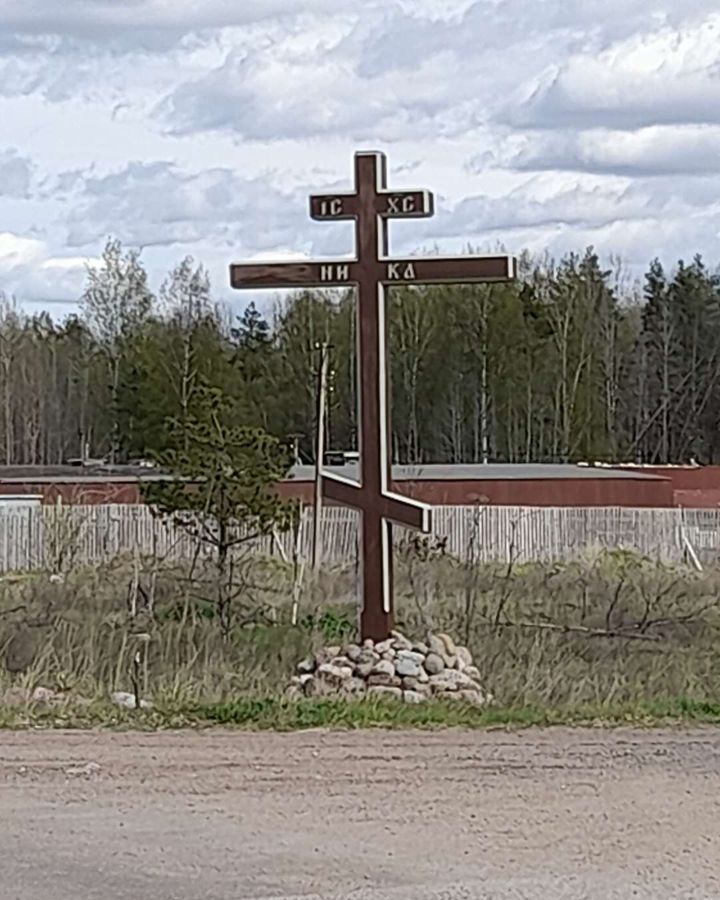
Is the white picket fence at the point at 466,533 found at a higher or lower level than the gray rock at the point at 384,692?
higher

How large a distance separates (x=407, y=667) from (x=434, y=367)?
4321 centimetres

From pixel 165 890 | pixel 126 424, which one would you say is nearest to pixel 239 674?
pixel 165 890

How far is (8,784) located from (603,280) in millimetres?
56050

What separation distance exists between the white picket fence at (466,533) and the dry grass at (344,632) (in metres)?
4.54

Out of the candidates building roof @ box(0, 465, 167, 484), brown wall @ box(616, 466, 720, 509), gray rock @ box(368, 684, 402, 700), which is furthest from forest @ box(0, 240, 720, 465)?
gray rock @ box(368, 684, 402, 700)

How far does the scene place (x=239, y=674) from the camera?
12.9 metres

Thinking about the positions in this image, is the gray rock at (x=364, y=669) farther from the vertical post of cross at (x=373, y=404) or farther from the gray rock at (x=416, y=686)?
the vertical post of cross at (x=373, y=404)

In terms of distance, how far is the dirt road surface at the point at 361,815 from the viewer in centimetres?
642

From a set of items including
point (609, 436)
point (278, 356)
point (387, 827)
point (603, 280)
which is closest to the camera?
point (387, 827)

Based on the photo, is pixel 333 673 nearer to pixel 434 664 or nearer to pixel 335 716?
pixel 434 664

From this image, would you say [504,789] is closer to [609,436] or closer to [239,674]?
[239,674]

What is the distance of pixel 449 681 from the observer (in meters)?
12.0

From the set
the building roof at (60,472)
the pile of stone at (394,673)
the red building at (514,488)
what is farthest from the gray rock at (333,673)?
the building roof at (60,472)

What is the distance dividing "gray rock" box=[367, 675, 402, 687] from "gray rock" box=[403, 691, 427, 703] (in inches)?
10.4
